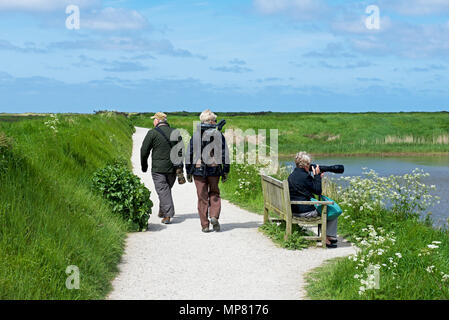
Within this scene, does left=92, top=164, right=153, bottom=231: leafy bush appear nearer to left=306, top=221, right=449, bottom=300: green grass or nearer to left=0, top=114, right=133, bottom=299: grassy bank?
left=0, top=114, right=133, bottom=299: grassy bank

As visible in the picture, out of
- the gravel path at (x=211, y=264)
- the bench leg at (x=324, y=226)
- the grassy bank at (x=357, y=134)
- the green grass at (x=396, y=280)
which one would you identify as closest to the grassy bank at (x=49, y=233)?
the gravel path at (x=211, y=264)

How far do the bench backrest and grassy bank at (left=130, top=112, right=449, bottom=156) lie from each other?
3453 centimetres

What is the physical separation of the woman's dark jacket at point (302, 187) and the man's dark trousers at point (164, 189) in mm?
3045

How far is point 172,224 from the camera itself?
11203 mm

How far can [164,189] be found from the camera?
1109cm

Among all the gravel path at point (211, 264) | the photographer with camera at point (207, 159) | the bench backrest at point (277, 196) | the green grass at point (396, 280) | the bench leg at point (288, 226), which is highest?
the photographer with camera at point (207, 159)

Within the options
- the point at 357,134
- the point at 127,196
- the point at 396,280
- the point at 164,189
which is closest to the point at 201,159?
the point at 164,189

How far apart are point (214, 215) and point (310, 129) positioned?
55605 mm

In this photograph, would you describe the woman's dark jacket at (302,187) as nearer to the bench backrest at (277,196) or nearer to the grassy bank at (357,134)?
the bench backrest at (277,196)

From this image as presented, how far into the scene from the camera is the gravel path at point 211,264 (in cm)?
661

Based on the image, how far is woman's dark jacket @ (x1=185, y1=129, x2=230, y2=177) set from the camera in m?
9.88

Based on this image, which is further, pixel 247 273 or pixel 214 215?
pixel 214 215
